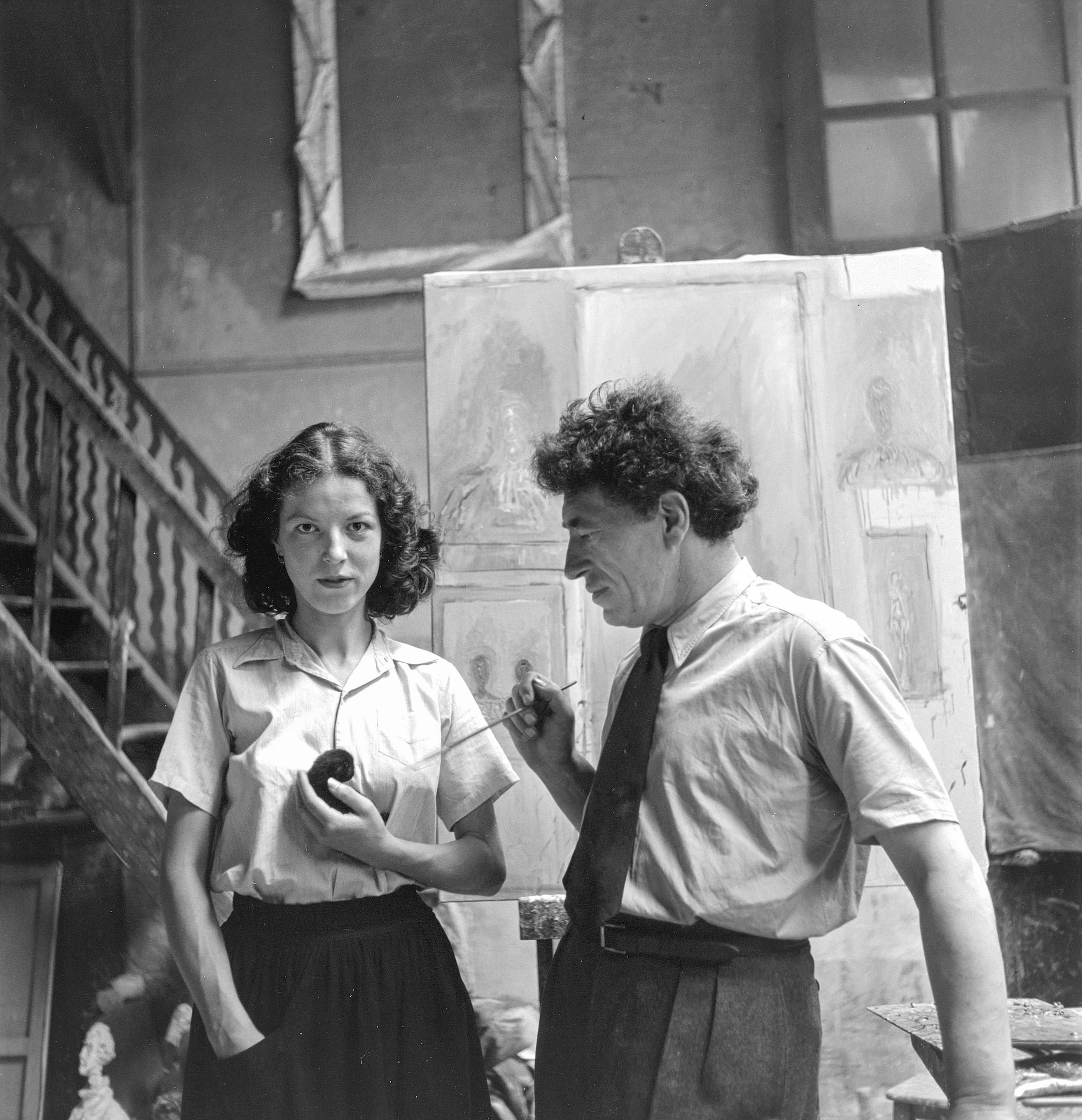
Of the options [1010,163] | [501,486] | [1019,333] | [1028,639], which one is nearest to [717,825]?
[501,486]

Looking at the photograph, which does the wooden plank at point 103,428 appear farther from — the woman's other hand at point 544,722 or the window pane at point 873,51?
the window pane at point 873,51

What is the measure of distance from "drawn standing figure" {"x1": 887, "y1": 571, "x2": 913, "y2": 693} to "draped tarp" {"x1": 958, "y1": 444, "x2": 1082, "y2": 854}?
0.67 meters

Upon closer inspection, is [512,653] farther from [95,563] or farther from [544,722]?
[95,563]

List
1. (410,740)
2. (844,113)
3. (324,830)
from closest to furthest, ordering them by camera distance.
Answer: (324,830), (410,740), (844,113)

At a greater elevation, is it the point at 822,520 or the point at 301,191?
the point at 301,191

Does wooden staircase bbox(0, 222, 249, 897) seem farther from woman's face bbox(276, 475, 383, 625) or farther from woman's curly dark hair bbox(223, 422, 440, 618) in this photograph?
woman's face bbox(276, 475, 383, 625)

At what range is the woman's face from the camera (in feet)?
5.53

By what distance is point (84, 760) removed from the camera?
293cm

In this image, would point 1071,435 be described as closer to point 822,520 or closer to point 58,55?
point 822,520

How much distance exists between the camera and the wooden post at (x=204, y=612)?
3.03m

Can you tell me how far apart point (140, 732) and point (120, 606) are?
1.05 feet

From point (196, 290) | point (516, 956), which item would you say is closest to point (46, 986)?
point (516, 956)

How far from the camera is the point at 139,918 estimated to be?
3.03m

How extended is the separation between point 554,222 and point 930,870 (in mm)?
1982
